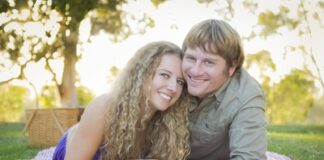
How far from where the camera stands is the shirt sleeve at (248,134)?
2600 millimetres

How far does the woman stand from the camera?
2.61 metres

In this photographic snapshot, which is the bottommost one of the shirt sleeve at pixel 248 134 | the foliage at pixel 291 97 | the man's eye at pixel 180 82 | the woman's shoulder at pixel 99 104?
the foliage at pixel 291 97

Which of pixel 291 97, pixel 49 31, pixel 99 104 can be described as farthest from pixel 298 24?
pixel 99 104

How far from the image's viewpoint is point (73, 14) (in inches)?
290

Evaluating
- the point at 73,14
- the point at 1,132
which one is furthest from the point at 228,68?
the point at 73,14

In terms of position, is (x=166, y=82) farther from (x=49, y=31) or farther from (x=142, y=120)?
(x=49, y=31)

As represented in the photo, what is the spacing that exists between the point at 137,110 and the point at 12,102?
9757mm

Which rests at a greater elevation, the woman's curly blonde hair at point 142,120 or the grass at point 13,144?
the woman's curly blonde hair at point 142,120

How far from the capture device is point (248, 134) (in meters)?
2.62

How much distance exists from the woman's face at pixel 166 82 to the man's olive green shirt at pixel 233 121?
0.27 m

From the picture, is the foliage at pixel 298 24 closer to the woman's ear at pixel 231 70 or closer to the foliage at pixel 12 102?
the foliage at pixel 12 102

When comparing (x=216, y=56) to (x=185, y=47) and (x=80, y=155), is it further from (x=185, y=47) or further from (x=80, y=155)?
(x=80, y=155)

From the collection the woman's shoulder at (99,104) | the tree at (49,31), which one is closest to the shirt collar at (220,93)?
the woman's shoulder at (99,104)

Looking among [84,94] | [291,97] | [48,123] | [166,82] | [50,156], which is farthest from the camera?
[84,94]
